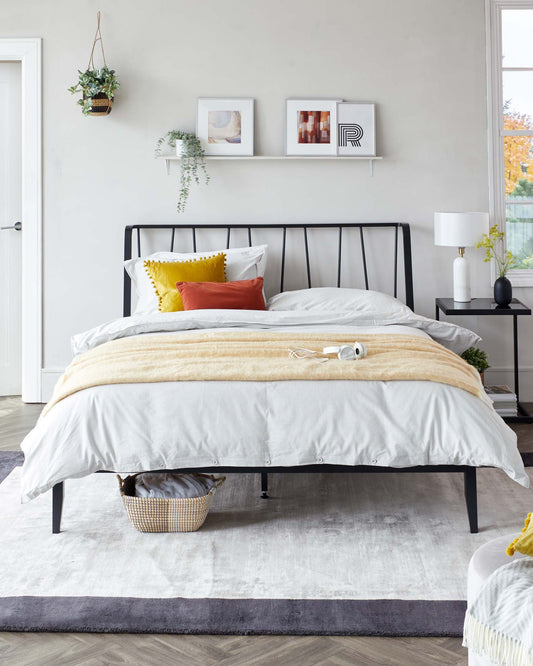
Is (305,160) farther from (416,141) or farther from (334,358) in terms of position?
(334,358)

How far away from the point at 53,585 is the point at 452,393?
1.52 metres

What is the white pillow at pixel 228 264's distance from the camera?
4.68m

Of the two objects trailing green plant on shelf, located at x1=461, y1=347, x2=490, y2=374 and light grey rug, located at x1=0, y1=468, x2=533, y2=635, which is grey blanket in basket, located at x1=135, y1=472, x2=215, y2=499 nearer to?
light grey rug, located at x1=0, y1=468, x2=533, y2=635

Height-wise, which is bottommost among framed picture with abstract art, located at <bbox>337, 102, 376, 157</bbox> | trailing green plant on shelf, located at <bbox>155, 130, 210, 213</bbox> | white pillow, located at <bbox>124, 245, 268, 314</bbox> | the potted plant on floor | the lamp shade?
the potted plant on floor

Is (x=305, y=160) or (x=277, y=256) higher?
(x=305, y=160)

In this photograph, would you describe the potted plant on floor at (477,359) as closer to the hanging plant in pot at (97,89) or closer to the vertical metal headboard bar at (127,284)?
the vertical metal headboard bar at (127,284)

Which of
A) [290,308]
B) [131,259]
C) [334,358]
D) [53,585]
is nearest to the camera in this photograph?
[53,585]

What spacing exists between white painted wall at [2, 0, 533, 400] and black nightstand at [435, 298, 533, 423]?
0.27 metres

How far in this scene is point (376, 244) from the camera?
507cm

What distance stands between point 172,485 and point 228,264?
1.85 m

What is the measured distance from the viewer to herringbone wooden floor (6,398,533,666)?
223cm

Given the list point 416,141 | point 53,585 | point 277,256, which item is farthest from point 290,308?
point 53,585

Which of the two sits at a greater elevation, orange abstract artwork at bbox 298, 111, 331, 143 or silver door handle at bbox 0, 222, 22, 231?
orange abstract artwork at bbox 298, 111, 331, 143

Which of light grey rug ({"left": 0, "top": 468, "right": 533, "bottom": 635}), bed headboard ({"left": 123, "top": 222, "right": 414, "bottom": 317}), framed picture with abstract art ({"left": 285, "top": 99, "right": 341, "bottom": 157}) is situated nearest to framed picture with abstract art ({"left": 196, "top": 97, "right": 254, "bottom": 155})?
framed picture with abstract art ({"left": 285, "top": 99, "right": 341, "bottom": 157})
